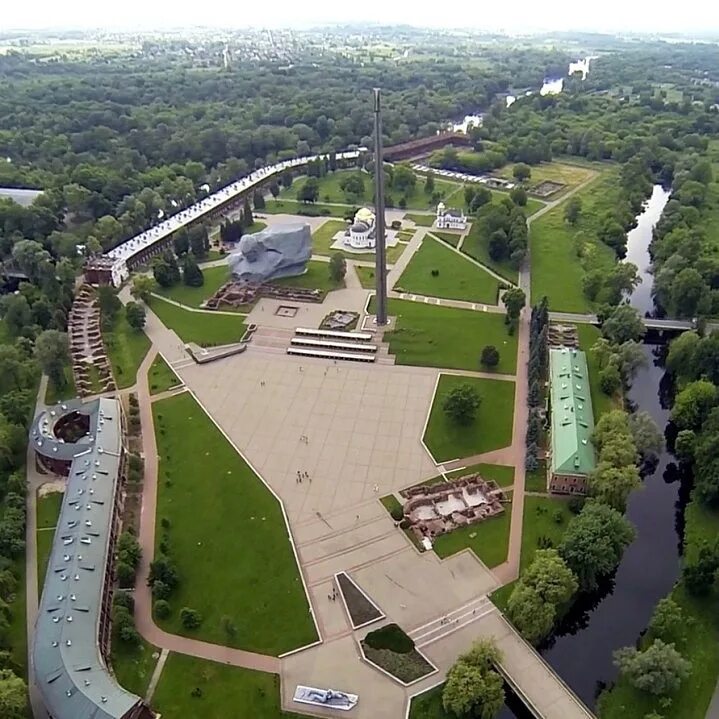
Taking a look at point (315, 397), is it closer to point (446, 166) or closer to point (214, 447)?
point (214, 447)

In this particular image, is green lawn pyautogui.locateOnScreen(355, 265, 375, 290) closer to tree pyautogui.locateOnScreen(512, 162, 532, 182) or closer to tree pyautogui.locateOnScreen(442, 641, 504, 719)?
tree pyautogui.locateOnScreen(512, 162, 532, 182)

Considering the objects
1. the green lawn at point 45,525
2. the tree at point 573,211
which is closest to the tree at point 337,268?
the tree at point 573,211

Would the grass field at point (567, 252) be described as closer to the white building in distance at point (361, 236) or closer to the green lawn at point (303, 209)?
the white building in distance at point (361, 236)

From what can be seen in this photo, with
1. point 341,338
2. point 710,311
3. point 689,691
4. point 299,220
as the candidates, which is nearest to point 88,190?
point 299,220

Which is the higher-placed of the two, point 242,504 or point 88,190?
point 88,190

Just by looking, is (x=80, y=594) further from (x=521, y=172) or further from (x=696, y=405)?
(x=521, y=172)

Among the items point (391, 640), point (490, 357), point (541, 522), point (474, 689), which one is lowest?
point (391, 640)

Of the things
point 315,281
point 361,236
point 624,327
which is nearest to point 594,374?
point 624,327

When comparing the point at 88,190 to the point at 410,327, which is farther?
the point at 88,190

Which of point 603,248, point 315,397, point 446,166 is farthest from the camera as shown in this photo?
point 446,166
